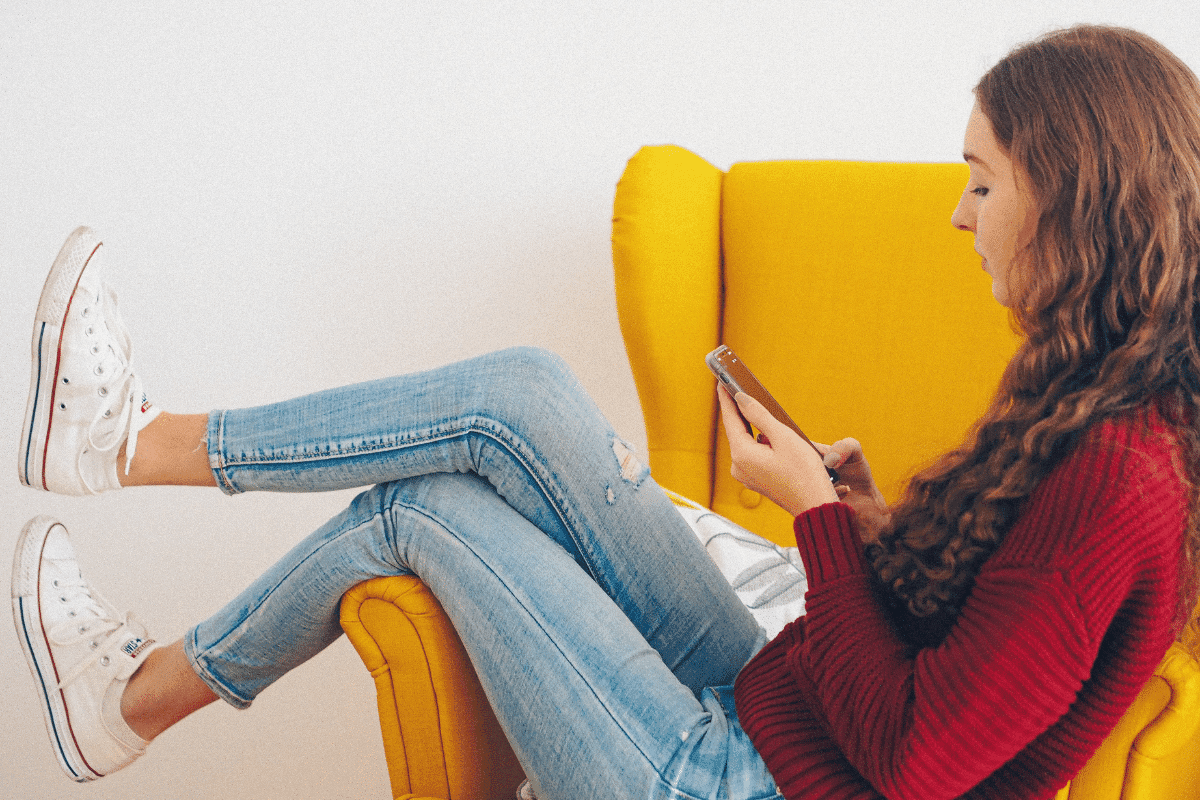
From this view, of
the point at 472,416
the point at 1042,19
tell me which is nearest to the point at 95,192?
the point at 472,416

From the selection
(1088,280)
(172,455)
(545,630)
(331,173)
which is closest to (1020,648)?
(1088,280)

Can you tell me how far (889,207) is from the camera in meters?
1.37

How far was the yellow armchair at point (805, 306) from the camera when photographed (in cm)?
135

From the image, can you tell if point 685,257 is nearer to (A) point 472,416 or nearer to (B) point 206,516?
(A) point 472,416

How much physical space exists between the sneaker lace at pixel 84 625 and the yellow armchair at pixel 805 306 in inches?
31.8

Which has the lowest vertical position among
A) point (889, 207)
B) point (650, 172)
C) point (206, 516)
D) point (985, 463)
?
point (206, 516)

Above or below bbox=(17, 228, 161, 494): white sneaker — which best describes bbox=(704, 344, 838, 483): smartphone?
below

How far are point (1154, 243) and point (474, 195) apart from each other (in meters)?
1.28

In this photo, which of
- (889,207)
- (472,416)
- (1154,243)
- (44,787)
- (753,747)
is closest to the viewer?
(1154,243)

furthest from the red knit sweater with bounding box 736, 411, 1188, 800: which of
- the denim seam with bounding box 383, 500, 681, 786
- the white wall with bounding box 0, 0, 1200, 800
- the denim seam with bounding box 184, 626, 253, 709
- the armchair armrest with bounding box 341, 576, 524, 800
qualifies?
the white wall with bounding box 0, 0, 1200, 800

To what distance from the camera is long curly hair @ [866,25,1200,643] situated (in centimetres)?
62

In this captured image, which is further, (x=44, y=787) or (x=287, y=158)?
(x=287, y=158)

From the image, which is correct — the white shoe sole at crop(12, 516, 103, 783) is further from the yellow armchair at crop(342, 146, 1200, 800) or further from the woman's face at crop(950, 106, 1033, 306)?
the woman's face at crop(950, 106, 1033, 306)

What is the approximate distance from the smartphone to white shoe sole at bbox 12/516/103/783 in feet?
2.43
